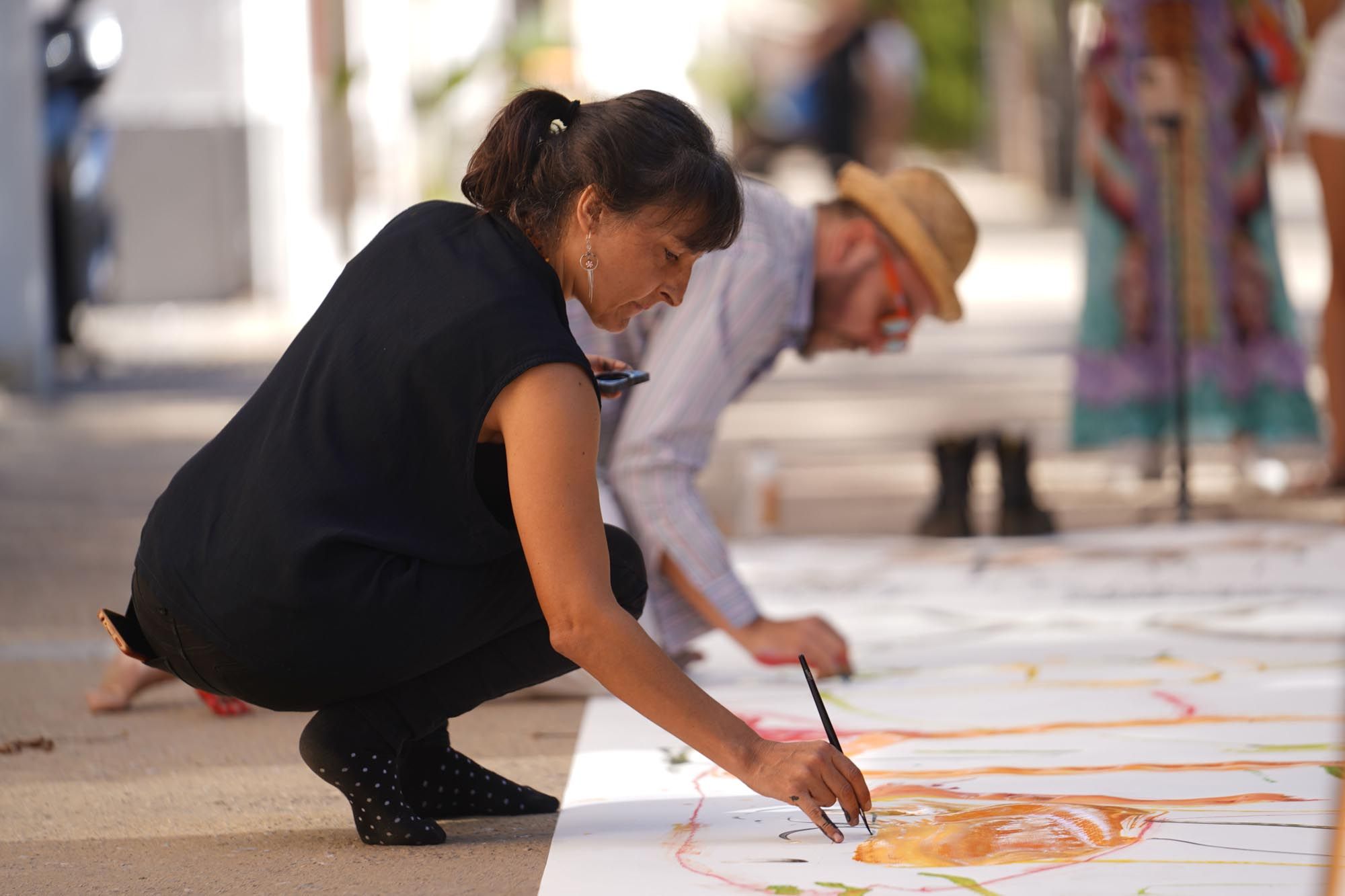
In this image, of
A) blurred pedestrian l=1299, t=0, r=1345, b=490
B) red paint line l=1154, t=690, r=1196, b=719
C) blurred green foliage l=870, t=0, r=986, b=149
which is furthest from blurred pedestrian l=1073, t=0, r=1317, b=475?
blurred green foliage l=870, t=0, r=986, b=149

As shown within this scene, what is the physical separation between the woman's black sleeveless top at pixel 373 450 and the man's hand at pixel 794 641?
0.79 m

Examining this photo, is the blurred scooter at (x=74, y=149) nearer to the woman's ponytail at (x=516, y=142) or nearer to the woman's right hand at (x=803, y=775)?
the woman's ponytail at (x=516, y=142)

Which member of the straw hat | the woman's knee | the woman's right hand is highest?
the straw hat

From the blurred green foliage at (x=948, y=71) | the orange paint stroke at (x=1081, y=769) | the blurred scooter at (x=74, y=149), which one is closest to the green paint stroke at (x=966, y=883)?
the orange paint stroke at (x=1081, y=769)

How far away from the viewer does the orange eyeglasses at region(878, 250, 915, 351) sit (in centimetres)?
291

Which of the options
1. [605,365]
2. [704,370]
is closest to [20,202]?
[704,370]

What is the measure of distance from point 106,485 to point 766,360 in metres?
2.92

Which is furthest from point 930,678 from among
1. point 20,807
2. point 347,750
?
point 20,807

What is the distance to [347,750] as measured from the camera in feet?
6.88

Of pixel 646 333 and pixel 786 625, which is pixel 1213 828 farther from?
pixel 646 333

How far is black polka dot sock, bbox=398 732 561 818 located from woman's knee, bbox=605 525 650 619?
0.92 ft

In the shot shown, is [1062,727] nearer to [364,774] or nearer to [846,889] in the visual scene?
[846,889]

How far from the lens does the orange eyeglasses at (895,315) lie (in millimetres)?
2906

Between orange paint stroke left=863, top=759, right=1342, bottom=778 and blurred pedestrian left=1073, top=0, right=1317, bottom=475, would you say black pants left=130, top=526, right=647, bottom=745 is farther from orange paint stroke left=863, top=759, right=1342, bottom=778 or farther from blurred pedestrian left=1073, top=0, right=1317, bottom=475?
blurred pedestrian left=1073, top=0, right=1317, bottom=475
